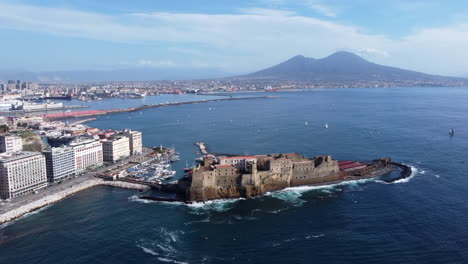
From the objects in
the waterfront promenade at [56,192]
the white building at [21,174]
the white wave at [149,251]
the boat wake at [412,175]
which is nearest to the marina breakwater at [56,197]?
Result: the waterfront promenade at [56,192]

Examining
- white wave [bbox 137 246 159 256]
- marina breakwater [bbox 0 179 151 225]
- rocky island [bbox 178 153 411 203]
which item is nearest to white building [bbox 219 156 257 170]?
rocky island [bbox 178 153 411 203]

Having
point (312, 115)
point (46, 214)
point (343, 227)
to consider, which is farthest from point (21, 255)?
point (312, 115)

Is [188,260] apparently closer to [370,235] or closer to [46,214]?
[370,235]

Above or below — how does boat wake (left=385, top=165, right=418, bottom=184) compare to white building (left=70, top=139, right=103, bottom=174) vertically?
below

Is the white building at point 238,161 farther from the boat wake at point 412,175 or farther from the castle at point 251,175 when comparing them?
the boat wake at point 412,175

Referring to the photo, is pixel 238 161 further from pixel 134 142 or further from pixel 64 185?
pixel 134 142

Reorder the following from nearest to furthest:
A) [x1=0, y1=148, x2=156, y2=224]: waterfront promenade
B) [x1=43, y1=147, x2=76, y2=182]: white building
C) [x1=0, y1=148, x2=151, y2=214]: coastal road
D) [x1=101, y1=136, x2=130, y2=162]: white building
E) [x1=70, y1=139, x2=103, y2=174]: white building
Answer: [x1=0, y1=148, x2=156, y2=224]: waterfront promenade
[x1=0, y1=148, x2=151, y2=214]: coastal road
[x1=43, y1=147, x2=76, y2=182]: white building
[x1=70, y1=139, x2=103, y2=174]: white building
[x1=101, y1=136, x2=130, y2=162]: white building

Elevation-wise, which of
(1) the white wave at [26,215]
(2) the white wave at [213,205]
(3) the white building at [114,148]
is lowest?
(1) the white wave at [26,215]

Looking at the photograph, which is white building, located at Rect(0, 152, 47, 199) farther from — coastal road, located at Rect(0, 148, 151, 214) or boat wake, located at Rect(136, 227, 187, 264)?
boat wake, located at Rect(136, 227, 187, 264)
